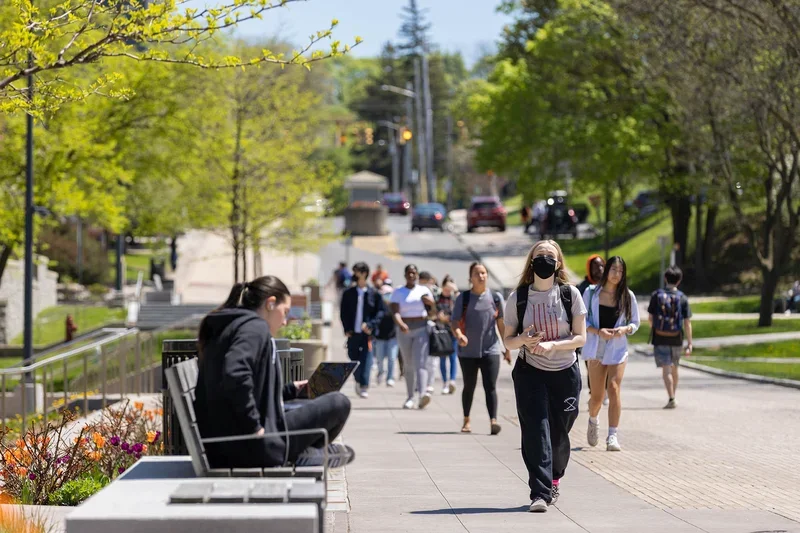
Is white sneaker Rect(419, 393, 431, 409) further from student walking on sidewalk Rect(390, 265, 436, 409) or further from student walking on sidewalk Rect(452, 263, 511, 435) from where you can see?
student walking on sidewalk Rect(452, 263, 511, 435)

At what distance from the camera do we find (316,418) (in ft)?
23.1

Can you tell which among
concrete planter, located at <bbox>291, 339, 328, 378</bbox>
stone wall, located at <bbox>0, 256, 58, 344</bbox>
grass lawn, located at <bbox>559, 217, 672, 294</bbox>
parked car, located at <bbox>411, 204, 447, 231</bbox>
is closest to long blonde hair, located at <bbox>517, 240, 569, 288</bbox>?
concrete planter, located at <bbox>291, 339, 328, 378</bbox>

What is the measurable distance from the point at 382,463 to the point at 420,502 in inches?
93.0

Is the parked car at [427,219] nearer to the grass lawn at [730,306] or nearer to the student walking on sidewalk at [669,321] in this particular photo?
the grass lawn at [730,306]

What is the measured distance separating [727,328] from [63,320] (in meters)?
21.2

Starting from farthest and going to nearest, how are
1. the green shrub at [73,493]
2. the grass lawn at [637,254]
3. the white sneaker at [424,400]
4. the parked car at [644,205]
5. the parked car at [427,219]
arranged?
the parked car at [427,219], the parked car at [644,205], the grass lawn at [637,254], the white sneaker at [424,400], the green shrub at [73,493]

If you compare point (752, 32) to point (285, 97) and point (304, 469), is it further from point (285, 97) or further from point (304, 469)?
point (304, 469)

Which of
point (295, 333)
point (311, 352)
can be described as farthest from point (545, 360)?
point (295, 333)

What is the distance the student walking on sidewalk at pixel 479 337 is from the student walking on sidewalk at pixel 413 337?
9.26 feet

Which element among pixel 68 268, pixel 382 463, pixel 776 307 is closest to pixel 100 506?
pixel 382 463

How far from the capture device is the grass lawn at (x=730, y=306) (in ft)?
130

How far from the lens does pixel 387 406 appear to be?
716 inches

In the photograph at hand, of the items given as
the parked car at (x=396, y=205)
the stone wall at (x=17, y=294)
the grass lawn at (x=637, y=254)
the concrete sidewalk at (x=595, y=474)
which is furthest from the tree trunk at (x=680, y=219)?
the parked car at (x=396, y=205)

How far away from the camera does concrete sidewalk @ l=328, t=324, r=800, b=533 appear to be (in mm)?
8586
